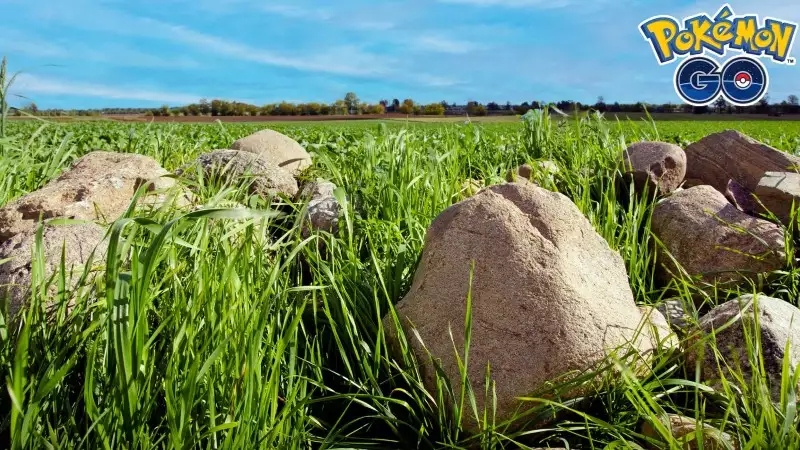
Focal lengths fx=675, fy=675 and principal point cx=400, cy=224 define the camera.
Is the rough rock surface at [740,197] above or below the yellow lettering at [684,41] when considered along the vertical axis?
below

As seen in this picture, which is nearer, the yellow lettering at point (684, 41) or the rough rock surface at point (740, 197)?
the rough rock surface at point (740, 197)

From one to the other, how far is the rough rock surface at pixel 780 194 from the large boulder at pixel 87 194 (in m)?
3.24

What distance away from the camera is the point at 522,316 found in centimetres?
242

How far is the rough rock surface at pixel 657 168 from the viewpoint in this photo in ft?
13.6

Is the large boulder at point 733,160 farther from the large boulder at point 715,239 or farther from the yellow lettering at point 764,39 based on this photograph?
the yellow lettering at point 764,39

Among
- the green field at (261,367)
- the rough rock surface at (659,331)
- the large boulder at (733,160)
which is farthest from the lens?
the large boulder at (733,160)

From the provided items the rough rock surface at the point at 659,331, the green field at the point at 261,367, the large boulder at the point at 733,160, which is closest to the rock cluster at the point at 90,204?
the green field at the point at 261,367

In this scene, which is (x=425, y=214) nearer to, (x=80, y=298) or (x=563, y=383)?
(x=563, y=383)

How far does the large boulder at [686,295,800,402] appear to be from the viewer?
2.44 meters

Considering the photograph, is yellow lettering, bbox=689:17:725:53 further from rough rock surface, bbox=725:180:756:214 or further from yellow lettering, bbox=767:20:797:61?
rough rock surface, bbox=725:180:756:214

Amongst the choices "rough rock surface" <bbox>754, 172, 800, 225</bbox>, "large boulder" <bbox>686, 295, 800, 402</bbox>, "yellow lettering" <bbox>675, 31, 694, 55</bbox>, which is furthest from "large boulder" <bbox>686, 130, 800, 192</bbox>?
"yellow lettering" <bbox>675, 31, 694, 55</bbox>

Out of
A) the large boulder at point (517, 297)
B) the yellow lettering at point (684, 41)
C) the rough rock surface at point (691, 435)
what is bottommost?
the rough rock surface at point (691, 435)

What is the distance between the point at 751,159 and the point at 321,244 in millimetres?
2861

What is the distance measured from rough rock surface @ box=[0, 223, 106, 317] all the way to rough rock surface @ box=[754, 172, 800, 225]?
11.1 feet
